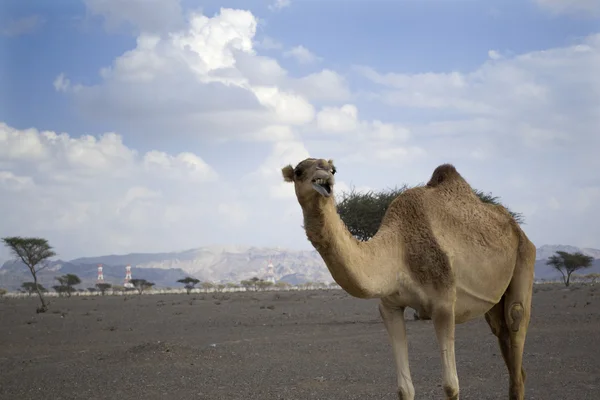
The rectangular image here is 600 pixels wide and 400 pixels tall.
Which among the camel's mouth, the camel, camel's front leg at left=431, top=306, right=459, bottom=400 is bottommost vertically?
camel's front leg at left=431, top=306, right=459, bottom=400

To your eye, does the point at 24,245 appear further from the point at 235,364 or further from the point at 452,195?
the point at 452,195

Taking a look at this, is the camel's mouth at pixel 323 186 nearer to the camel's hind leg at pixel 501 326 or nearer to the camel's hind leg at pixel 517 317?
the camel's hind leg at pixel 517 317

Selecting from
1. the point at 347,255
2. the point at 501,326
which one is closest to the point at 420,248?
the point at 347,255

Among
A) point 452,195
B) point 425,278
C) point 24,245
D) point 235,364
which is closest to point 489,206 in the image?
point 452,195

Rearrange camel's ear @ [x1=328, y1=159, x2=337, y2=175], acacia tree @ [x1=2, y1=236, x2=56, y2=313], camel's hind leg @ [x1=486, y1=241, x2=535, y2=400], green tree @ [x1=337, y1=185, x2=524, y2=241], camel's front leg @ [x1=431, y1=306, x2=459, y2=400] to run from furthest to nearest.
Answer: acacia tree @ [x1=2, y1=236, x2=56, y2=313]
green tree @ [x1=337, y1=185, x2=524, y2=241]
camel's hind leg @ [x1=486, y1=241, x2=535, y2=400]
camel's front leg @ [x1=431, y1=306, x2=459, y2=400]
camel's ear @ [x1=328, y1=159, x2=337, y2=175]

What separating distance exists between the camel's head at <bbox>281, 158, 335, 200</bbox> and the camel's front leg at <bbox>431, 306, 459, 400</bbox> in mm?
1993

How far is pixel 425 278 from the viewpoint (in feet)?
21.5

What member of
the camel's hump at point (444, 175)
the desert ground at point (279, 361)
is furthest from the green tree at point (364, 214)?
the camel's hump at point (444, 175)

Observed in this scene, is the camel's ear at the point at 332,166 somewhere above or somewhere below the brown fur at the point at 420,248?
above

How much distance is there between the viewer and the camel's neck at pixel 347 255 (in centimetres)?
561

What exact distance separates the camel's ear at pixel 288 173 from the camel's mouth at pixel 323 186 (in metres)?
0.35

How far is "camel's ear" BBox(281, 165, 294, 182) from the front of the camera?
18.4 ft

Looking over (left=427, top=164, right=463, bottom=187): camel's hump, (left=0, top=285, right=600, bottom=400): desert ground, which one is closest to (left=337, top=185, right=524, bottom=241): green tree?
(left=0, top=285, right=600, bottom=400): desert ground

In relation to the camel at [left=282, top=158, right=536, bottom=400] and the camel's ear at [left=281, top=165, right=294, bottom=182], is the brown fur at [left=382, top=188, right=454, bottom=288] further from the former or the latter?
the camel's ear at [left=281, top=165, right=294, bottom=182]
